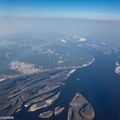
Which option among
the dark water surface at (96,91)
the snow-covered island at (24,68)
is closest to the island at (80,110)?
the dark water surface at (96,91)

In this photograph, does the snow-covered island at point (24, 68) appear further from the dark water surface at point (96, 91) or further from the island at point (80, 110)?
the island at point (80, 110)

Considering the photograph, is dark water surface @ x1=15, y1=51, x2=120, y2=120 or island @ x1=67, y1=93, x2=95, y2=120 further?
dark water surface @ x1=15, y1=51, x2=120, y2=120

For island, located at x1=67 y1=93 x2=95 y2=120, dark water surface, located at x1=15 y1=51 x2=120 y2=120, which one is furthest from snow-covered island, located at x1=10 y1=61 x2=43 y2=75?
island, located at x1=67 y1=93 x2=95 y2=120

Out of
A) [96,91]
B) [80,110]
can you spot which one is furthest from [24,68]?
[80,110]

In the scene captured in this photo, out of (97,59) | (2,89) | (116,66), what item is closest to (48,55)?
(97,59)

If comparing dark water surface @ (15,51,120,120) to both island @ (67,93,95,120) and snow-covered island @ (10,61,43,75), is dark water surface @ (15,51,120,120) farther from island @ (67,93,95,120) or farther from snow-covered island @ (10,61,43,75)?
snow-covered island @ (10,61,43,75)

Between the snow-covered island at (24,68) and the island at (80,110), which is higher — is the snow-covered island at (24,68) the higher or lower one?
the lower one

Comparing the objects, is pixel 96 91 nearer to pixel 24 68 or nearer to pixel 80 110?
pixel 80 110

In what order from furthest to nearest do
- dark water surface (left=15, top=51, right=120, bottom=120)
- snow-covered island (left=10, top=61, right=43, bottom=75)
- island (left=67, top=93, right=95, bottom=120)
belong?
snow-covered island (left=10, top=61, right=43, bottom=75) < dark water surface (left=15, top=51, right=120, bottom=120) < island (left=67, top=93, right=95, bottom=120)
